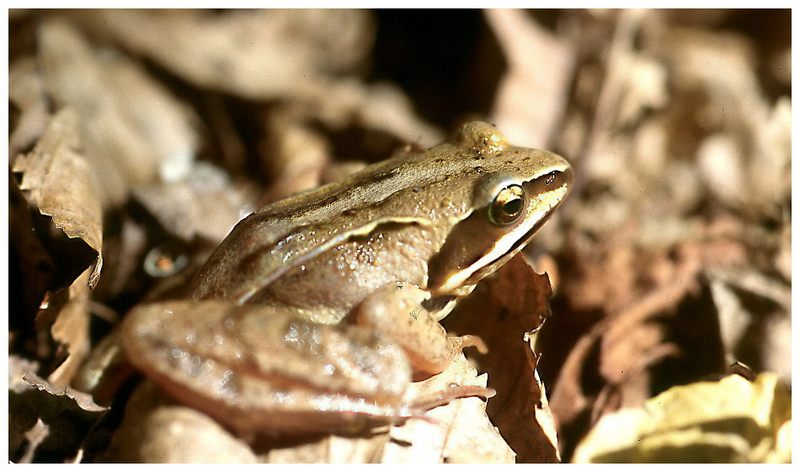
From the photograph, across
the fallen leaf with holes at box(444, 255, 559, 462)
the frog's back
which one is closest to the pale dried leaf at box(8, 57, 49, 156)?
the frog's back

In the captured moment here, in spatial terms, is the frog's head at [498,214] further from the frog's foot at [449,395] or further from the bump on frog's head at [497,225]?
the frog's foot at [449,395]

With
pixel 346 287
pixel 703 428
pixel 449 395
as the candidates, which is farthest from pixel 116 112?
pixel 703 428

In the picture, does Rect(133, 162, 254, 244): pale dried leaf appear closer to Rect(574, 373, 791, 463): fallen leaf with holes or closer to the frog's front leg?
the frog's front leg

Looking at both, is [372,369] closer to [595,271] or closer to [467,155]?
[467,155]

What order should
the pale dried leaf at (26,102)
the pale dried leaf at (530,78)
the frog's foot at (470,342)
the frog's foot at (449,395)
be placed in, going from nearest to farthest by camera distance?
the frog's foot at (449,395), the frog's foot at (470,342), the pale dried leaf at (26,102), the pale dried leaf at (530,78)

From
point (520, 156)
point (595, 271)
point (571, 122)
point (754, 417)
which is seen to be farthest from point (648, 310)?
point (571, 122)

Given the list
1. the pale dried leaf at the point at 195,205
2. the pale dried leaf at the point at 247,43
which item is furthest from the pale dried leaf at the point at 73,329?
the pale dried leaf at the point at 247,43
